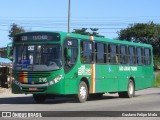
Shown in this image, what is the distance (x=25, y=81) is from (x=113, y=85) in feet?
19.1

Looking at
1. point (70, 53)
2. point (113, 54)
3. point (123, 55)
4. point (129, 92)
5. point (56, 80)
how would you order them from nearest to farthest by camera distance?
point (56, 80) < point (70, 53) < point (113, 54) < point (123, 55) < point (129, 92)

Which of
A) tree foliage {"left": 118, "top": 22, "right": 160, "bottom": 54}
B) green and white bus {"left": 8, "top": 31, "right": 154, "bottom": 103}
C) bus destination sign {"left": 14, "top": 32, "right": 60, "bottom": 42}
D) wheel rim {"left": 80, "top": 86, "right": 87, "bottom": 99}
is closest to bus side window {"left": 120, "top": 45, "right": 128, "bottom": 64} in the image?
green and white bus {"left": 8, "top": 31, "right": 154, "bottom": 103}

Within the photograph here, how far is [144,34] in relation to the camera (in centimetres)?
9825

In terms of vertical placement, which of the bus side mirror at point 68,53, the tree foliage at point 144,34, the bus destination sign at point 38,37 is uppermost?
the bus destination sign at point 38,37

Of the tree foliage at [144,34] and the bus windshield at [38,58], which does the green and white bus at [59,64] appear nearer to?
the bus windshield at [38,58]

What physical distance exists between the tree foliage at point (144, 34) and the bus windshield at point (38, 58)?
249 ft

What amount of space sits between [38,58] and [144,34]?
79457 mm

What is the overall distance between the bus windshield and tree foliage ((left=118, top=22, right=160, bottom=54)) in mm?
75770

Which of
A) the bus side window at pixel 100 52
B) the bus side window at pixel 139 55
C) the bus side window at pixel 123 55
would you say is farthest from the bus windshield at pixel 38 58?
the bus side window at pixel 139 55

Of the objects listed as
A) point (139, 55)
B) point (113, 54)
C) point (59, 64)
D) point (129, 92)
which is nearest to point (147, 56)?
point (139, 55)

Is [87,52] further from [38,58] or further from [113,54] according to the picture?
[113,54]

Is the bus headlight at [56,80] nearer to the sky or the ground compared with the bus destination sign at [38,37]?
nearer to the ground

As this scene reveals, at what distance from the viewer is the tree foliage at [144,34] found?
97125 mm

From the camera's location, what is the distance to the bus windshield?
795 inches
